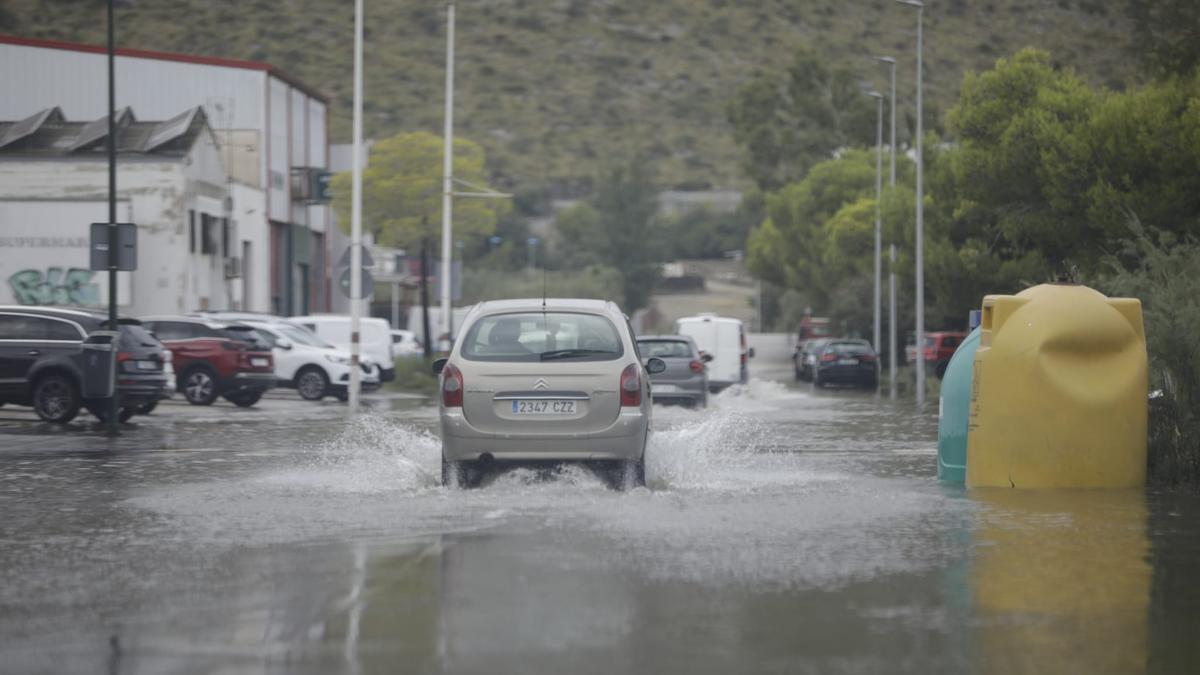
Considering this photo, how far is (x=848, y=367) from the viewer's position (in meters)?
53.0

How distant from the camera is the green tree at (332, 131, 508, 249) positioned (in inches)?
2709

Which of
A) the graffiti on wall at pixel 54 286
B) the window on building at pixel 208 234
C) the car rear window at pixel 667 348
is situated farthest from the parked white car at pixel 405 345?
the car rear window at pixel 667 348

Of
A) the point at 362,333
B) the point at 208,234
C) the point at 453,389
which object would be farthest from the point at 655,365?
the point at 208,234

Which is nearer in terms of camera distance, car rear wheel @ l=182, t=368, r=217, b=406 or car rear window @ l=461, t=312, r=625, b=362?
car rear window @ l=461, t=312, r=625, b=362

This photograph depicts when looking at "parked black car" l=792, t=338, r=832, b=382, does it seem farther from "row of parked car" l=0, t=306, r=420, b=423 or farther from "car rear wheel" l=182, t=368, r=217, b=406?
"car rear wheel" l=182, t=368, r=217, b=406

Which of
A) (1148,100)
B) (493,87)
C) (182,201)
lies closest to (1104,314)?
(1148,100)

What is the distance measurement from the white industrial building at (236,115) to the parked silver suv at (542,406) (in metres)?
40.3

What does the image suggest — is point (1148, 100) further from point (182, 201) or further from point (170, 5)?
point (170, 5)

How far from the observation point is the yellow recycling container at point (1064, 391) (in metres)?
14.9

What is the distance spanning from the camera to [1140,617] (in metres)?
8.71

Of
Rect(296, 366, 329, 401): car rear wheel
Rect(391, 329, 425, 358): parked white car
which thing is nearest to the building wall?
Rect(391, 329, 425, 358): parked white car

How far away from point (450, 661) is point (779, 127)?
301 feet

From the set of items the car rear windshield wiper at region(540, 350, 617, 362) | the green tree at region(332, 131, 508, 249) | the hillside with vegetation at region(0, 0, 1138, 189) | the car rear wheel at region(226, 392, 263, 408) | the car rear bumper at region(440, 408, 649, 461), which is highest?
the hillside with vegetation at region(0, 0, 1138, 189)

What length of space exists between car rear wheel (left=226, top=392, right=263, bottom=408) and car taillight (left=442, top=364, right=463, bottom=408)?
19624 mm
